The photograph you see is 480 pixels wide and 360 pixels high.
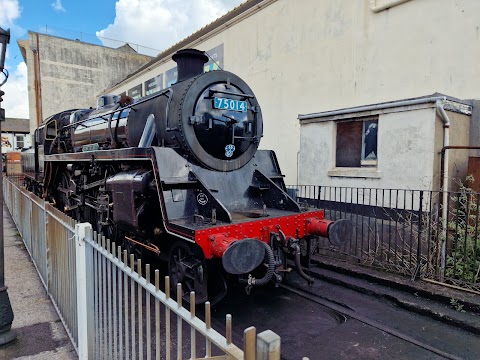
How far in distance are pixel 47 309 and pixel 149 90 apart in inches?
589

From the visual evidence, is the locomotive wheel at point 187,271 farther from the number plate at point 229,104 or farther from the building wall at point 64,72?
the building wall at point 64,72

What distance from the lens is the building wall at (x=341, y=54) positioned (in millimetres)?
6613

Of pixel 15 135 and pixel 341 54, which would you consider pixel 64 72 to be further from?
pixel 341 54

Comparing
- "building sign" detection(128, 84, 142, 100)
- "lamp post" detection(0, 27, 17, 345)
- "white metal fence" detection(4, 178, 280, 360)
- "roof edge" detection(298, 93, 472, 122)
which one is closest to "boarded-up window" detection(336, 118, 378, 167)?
"roof edge" detection(298, 93, 472, 122)

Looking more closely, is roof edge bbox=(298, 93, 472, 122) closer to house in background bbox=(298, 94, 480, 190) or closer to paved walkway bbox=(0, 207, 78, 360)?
house in background bbox=(298, 94, 480, 190)

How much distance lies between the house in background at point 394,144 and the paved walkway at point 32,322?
18.3 ft

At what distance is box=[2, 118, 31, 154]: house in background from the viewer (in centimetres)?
3919

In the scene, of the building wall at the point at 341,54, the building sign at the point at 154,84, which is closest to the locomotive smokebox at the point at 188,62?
the building wall at the point at 341,54

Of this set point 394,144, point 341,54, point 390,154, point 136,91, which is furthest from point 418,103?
point 136,91

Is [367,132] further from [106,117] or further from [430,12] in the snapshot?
[106,117]

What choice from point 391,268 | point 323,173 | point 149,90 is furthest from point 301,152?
point 149,90

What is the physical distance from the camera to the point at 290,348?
317cm

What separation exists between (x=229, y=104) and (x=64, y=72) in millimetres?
26651

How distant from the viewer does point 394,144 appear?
6109 mm
